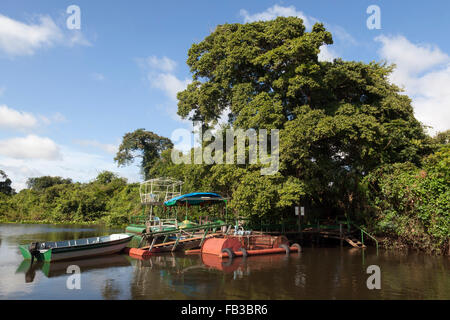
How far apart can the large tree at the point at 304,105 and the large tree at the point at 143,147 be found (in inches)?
1270

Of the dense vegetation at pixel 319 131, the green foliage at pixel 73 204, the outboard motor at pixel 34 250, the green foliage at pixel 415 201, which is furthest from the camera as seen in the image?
the green foliage at pixel 73 204

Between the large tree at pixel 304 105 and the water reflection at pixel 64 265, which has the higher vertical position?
the large tree at pixel 304 105

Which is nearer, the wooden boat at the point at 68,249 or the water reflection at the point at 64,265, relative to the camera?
the water reflection at the point at 64,265

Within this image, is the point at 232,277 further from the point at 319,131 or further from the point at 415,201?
the point at 415,201

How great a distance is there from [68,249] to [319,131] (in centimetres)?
1405

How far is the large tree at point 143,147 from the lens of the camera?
2206 inches

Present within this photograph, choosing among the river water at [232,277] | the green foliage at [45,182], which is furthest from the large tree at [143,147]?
the river water at [232,277]

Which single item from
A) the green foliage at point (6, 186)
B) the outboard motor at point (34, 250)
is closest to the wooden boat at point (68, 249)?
the outboard motor at point (34, 250)

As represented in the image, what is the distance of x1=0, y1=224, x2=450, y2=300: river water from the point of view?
33.2 ft

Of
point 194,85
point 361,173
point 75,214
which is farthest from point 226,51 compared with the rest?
point 75,214

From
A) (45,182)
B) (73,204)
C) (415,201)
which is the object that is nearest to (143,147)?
(73,204)

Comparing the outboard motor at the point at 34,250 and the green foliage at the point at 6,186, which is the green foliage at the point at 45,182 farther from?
the outboard motor at the point at 34,250

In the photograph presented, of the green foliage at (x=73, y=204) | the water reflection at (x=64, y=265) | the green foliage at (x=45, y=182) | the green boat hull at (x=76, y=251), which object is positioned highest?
the green foliage at (x=45, y=182)

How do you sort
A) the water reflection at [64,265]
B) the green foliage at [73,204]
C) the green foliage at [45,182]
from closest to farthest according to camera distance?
the water reflection at [64,265], the green foliage at [73,204], the green foliage at [45,182]
